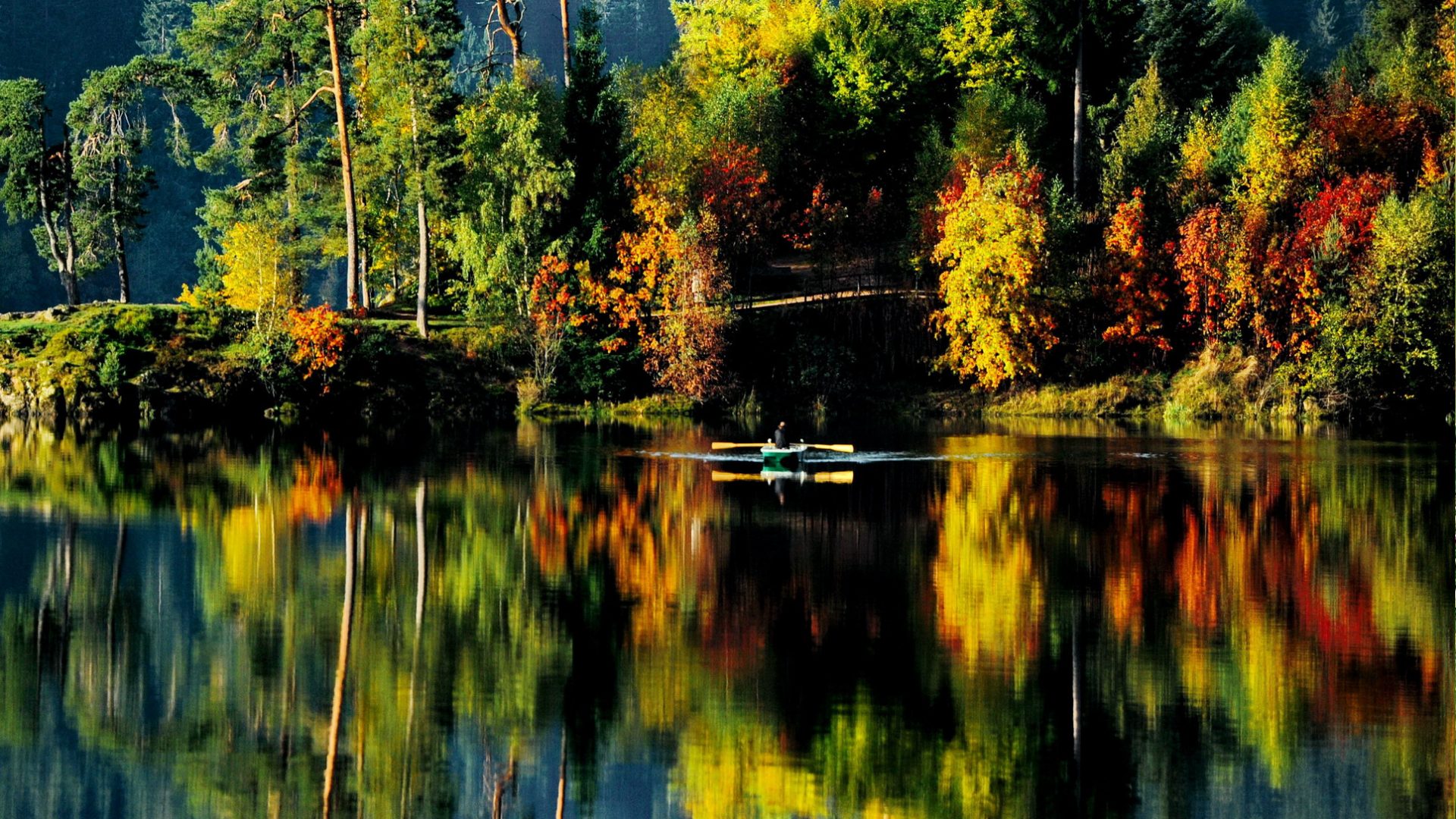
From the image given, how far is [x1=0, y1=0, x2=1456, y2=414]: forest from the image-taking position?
6631cm

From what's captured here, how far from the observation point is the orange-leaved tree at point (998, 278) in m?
68.6

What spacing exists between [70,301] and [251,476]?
35.3 metres

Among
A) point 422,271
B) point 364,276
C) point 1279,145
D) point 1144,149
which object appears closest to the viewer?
point 422,271

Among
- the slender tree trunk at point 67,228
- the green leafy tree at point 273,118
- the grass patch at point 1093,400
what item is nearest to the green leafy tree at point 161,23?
the slender tree trunk at point 67,228

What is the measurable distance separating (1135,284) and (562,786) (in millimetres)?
56181

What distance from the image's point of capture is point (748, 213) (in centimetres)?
7181

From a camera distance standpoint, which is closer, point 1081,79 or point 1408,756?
point 1408,756

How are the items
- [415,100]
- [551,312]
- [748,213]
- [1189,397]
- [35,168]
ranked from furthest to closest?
1. [35,168]
2. [748,213]
3. [415,100]
4. [551,312]
5. [1189,397]

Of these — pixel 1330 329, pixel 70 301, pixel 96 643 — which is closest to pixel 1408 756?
pixel 96 643

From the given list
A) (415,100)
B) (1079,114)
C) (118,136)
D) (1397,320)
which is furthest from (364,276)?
(1397,320)

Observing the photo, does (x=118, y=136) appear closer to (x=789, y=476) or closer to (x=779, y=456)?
(x=779, y=456)

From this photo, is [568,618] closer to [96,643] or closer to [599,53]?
[96,643]

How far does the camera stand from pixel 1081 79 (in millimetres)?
75000

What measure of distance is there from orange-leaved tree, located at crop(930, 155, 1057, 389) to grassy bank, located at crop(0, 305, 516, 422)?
18004 mm
